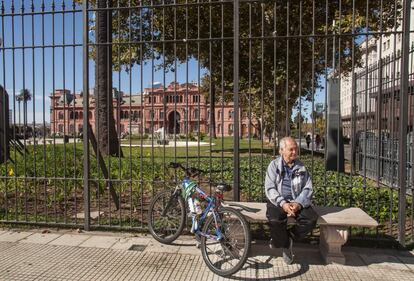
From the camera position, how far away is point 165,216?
5.93m

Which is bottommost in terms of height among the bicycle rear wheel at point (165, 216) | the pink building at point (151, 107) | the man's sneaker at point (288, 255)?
the man's sneaker at point (288, 255)

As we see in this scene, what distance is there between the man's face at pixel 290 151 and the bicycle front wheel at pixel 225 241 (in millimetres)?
890

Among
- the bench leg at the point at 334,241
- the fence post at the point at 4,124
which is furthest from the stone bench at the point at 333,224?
the fence post at the point at 4,124

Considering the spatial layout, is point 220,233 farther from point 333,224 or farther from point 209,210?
point 333,224

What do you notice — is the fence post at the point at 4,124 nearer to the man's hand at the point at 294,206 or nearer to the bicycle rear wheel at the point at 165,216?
the bicycle rear wheel at the point at 165,216

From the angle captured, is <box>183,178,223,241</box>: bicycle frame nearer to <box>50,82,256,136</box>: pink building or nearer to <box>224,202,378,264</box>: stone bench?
<box>224,202,378,264</box>: stone bench

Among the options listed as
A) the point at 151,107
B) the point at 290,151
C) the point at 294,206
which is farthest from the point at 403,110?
the point at 151,107

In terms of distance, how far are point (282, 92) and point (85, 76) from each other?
14466 mm

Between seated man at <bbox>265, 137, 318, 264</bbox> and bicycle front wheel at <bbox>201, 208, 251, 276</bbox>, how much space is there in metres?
0.40

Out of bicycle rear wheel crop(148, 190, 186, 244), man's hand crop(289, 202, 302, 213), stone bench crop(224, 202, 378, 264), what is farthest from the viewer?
bicycle rear wheel crop(148, 190, 186, 244)

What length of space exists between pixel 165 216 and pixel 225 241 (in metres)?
1.36

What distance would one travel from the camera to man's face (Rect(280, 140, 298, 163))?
5012 millimetres

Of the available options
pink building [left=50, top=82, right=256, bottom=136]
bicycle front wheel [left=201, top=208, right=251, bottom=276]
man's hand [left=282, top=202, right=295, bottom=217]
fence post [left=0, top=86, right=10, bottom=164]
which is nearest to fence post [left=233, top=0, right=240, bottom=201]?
pink building [left=50, top=82, right=256, bottom=136]

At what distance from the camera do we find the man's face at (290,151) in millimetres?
5012
